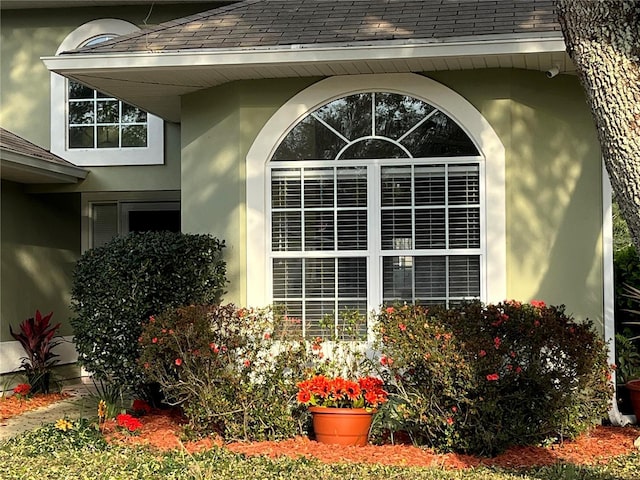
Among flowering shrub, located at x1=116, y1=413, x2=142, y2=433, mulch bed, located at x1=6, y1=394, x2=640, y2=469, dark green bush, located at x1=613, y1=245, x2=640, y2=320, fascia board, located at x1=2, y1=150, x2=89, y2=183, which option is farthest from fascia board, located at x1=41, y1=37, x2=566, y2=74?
mulch bed, located at x1=6, y1=394, x2=640, y2=469

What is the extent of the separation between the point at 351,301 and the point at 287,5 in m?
3.20

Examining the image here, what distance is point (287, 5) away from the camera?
880 cm

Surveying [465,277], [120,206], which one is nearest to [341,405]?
[465,277]

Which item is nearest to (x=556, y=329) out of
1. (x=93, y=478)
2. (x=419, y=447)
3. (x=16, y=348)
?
(x=419, y=447)

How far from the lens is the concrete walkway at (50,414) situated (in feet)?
26.9

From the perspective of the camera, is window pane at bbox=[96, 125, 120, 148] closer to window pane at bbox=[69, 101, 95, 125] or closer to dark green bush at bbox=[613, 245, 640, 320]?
window pane at bbox=[69, 101, 95, 125]

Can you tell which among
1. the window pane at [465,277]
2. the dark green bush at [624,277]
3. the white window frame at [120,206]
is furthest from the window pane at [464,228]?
the white window frame at [120,206]

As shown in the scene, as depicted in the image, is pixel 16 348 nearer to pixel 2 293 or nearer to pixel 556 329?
pixel 2 293

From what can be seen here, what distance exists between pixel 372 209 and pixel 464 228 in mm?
871

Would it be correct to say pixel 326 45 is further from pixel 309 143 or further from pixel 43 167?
pixel 43 167

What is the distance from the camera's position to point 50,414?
29.8 feet

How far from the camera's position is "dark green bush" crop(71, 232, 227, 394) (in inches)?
310

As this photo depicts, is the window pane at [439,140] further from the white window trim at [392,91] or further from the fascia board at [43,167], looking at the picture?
the fascia board at [43,167]

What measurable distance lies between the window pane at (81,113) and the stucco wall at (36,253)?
106cm
